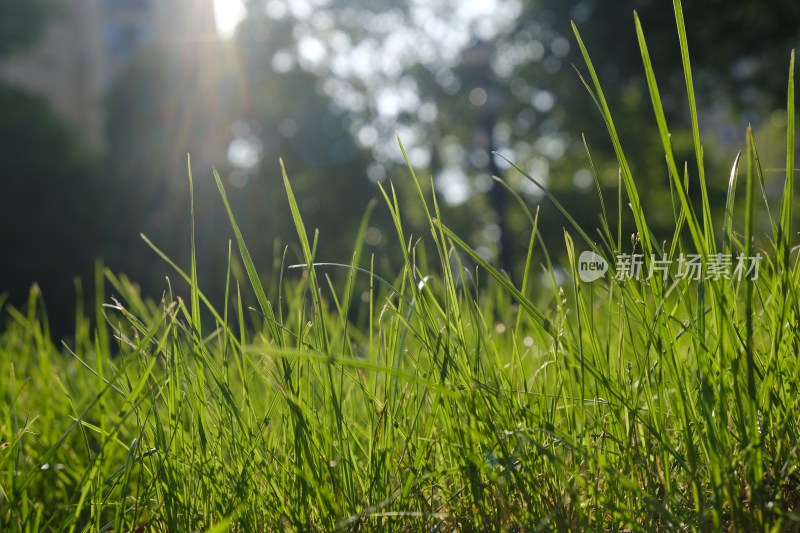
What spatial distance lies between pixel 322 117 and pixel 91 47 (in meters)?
10.9

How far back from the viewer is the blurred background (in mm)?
13984

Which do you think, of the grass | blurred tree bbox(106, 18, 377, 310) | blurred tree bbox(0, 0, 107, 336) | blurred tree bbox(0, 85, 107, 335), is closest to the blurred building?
blurred tree bbox(106, 18, 377, 310)

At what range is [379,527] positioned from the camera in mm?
873

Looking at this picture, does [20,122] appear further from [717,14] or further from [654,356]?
[654,356]

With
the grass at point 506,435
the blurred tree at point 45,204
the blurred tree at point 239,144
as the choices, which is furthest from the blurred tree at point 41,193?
the grass at point 506,435

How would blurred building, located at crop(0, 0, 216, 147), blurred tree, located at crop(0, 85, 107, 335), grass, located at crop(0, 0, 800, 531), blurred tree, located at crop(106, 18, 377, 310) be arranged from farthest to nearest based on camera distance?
blurred building, located at crop(0, 0, 216, 147) → blurred tree, located at crop(106, 18, 377, 310) → blurred tree, located at crop(0, 85, 107, 335) → grass, located at crop(0, 0, 800, 531)

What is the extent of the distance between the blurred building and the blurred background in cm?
Result: 8

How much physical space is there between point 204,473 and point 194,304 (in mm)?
204

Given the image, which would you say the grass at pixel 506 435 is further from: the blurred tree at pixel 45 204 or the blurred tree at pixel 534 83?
the blurred tree at pixel 45 204

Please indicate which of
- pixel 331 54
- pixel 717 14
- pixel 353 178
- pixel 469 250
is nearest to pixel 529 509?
pixel 469 250

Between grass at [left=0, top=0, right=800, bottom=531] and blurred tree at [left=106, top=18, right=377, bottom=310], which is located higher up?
grass at [left=0, top=0, right=800, bottom=531]

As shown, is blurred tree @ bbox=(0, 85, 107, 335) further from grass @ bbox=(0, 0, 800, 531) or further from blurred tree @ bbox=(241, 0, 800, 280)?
grass @ bbox=(0, 0, 800, 531)

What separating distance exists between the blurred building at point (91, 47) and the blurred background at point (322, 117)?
8 cm

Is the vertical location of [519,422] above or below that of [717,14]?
below
